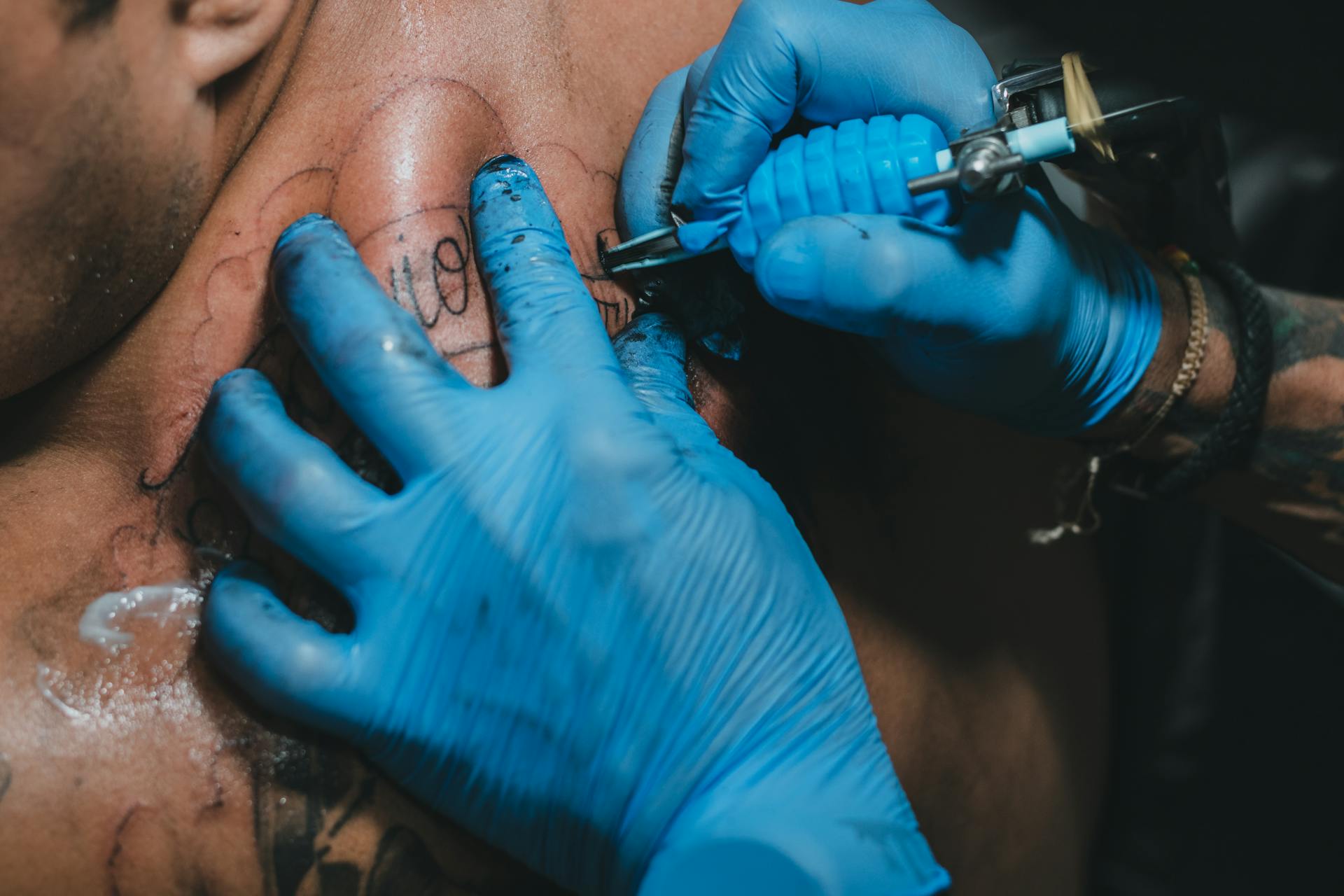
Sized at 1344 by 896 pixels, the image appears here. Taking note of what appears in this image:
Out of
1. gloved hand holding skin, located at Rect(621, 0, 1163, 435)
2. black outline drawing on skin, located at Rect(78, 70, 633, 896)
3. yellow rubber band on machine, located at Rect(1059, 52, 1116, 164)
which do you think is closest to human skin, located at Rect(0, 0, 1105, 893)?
black outline drawing on skin, located at Rect(78, 70, 633, 896)

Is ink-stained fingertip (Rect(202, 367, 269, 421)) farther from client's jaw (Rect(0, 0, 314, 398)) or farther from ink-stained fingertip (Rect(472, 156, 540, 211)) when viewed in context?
ink-stained fingertip (Rect(472, 156, 540, 211))

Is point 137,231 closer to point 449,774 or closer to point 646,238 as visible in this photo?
point 646,238

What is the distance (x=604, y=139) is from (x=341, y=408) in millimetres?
472

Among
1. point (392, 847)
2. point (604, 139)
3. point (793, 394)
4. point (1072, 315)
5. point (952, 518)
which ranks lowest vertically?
point (392, 847)

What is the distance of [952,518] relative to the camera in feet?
4.42

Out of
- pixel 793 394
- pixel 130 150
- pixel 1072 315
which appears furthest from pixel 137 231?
pixel 1072 315

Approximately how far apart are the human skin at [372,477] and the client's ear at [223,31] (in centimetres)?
5

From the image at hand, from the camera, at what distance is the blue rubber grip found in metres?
1.00

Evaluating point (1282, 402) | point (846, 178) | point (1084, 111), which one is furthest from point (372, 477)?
point (1282, 402)

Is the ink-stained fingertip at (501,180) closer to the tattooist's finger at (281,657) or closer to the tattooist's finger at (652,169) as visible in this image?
the tattooist's finger at (652,169)

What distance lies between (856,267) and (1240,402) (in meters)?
0.65

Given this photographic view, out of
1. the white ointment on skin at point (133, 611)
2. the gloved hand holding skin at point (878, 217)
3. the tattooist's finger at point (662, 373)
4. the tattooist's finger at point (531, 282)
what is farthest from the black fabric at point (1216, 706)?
the white ointment on skin at point (133, 611)

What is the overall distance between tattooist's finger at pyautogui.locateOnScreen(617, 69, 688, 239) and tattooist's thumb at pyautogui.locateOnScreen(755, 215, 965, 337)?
17 centimetres

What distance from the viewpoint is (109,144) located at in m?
0.90
